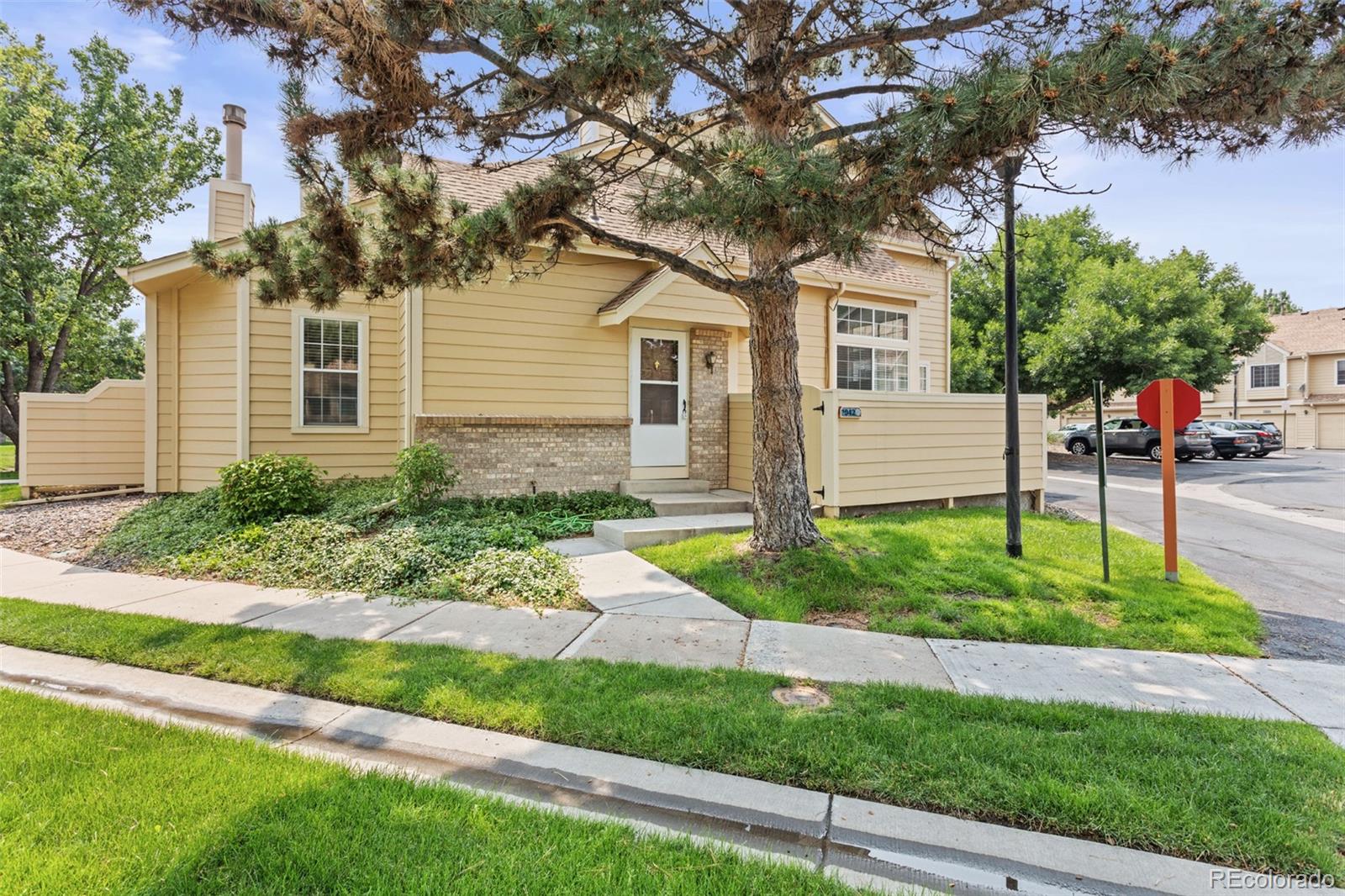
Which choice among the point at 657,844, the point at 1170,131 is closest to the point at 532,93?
the point at 1170,131

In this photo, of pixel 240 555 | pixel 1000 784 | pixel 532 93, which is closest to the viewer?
pixel 1000 784

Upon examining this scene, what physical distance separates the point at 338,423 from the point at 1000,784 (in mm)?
10245

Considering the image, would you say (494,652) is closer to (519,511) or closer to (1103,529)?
(519,511)

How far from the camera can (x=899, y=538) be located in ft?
→ 22.4

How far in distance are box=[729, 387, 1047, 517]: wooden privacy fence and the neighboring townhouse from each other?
2781cm

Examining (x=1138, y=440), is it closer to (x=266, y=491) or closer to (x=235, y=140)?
(x=266, y=491)

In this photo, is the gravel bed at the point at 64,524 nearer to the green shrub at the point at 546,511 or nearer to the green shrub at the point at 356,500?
the green shrub at the point at 356,500

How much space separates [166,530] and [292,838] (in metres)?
7.31

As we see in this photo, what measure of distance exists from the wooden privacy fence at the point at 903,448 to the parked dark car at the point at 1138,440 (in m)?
14.1

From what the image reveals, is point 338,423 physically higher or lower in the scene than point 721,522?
higher

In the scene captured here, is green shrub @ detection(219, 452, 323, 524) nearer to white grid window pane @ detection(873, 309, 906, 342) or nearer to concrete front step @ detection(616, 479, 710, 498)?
concrete front step @ detection(616, 479, 710, 498)

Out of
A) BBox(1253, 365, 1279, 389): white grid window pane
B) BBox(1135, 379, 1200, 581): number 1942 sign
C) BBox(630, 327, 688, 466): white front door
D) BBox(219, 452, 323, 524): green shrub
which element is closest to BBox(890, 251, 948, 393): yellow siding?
BBox(630, 327, 688, 466): white front door

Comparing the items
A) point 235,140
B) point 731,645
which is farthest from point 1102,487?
point 235,140

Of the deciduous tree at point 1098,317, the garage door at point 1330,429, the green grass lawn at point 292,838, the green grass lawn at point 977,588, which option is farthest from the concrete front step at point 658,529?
the garage door at point 1330,429
